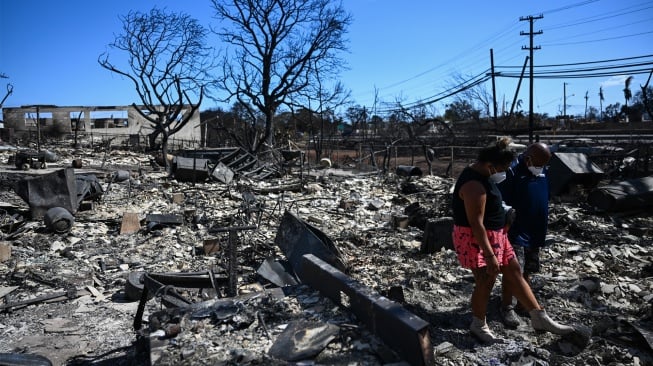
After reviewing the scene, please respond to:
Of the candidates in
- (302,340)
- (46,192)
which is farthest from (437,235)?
(46,192)

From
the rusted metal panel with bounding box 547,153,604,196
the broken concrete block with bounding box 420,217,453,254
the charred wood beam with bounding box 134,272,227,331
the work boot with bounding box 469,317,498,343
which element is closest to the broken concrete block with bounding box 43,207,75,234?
the charred wood beam with bounding box 134,272,227,331

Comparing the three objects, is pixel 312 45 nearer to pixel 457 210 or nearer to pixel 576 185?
pixel 576 185

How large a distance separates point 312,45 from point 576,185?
19.2 m

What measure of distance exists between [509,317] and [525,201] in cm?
97

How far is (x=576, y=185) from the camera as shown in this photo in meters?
10.1

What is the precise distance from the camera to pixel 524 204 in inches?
147

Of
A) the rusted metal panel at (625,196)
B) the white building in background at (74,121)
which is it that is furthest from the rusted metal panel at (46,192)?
the white building in background at (74,121)

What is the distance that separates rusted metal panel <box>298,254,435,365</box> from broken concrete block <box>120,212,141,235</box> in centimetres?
536

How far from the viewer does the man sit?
12.2ft

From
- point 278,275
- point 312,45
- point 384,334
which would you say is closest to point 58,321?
point 278,275

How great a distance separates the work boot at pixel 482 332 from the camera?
3.30 metres

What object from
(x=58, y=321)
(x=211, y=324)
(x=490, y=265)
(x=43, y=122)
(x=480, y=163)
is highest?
(x=43, y=122)

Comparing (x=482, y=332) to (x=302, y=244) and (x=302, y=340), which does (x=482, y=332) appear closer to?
(x=302, y=340)

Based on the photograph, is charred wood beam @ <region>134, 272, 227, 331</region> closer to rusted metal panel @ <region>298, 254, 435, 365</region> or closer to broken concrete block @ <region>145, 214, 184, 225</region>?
rusted metal panel @ <region>298, 254, 435, 365</region>
